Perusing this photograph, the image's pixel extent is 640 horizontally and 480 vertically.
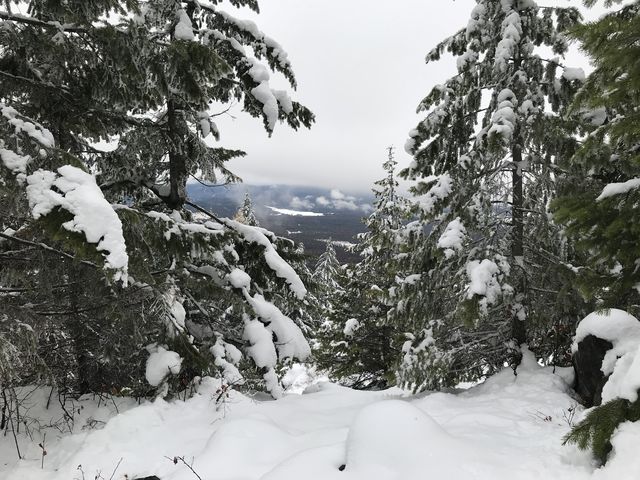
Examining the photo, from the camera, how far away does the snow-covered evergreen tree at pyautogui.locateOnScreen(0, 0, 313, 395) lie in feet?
12.5

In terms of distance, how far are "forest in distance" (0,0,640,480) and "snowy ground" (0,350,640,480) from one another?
1.1 inches

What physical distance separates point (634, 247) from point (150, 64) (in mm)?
6266

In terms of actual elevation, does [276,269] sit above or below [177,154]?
below

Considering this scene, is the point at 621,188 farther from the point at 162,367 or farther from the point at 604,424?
the point at 162,367

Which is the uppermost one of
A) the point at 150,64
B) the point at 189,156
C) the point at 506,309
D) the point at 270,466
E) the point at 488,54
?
the point at 488,54

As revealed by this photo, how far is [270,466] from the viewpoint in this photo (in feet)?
14.3

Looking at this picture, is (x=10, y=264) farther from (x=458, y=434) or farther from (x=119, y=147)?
(x=458, y=434)

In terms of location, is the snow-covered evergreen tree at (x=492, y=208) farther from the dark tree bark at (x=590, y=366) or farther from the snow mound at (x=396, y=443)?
the snow mound at (x=396, y=443)

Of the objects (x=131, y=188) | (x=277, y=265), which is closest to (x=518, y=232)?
(x=277, y=265)

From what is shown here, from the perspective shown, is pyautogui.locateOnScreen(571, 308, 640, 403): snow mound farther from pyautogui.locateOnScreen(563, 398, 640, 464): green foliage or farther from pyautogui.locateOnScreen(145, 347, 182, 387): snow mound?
pyautogui.locateOnScreen(145, 347, 182, 387): snow mound

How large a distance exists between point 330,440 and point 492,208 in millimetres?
5413

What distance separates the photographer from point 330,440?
5.07 m

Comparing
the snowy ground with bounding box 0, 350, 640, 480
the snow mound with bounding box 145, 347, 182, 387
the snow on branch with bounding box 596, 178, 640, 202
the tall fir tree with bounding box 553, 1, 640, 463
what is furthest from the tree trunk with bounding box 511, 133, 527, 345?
the snow mound with bounding box 145, 347, 182, 387

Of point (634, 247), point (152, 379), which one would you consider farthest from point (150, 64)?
point (634, 247)
